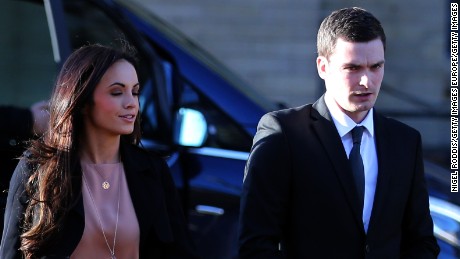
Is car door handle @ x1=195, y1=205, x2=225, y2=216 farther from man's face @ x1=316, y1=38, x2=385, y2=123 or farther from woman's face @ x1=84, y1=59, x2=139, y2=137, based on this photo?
man's face @ x1=316, y1=38, x2=385, y2=123

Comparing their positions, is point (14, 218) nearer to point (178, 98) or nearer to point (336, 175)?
point (336, 175)

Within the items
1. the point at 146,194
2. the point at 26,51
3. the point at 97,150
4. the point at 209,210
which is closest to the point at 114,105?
the point at 97,150

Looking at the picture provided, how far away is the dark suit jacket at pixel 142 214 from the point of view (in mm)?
2807

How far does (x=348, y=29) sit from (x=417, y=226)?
695 millimetres

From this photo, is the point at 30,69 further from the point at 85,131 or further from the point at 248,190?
the point at 248,190

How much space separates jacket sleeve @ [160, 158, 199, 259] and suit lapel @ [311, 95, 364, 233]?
55cm

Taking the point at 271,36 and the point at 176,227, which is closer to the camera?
the point at 176,227

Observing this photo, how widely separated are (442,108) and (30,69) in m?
7.12

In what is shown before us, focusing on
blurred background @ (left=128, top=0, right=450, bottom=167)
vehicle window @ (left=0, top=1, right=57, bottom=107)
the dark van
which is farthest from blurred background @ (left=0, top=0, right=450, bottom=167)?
vehicle window @ (left=0, top=1, right=57, bottom=107)

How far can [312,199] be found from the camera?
9.23 ft

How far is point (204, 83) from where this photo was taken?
4324 mm

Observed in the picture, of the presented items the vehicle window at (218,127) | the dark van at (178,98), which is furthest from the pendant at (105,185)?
the vehicle window at (218,127)

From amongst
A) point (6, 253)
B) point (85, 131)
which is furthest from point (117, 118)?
point (6, 253)

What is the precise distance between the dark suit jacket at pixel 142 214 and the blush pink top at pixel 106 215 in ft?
0.08
